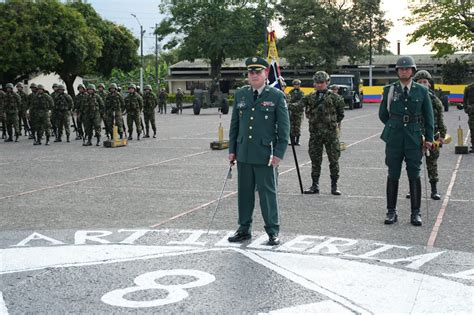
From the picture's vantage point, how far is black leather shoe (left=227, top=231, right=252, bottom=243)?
24.6 feet

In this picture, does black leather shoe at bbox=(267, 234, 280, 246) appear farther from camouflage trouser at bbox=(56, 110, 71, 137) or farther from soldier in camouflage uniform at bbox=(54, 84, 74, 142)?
camouflage trouser at bbox=(56, 110, 71, 137)

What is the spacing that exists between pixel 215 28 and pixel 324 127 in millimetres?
61716

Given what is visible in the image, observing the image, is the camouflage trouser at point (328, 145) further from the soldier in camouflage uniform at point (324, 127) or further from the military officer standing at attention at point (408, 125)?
the military officer standing at attention at point (408, 125)

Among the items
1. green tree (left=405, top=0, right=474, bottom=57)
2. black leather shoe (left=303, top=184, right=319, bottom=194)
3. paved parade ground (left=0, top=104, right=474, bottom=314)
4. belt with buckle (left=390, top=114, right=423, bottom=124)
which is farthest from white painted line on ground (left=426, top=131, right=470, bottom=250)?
green tree (left=405, top=0, right=474, bottom=57)

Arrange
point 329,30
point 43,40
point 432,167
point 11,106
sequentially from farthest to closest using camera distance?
point 329,30 < point 43,40 < point 11,106 < point 432,167

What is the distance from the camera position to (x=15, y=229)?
844cm

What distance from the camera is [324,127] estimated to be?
10.9 meters

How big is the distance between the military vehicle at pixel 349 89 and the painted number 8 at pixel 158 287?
1638 inches

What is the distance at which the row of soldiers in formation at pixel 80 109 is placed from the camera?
21672 millimetres

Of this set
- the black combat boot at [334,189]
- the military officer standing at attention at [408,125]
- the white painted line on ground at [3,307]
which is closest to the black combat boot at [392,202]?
the military officer standing at attention at [408,125]

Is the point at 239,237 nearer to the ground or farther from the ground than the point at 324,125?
nearer to the ground

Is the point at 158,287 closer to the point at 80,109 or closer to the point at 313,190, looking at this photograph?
the point at 313,190

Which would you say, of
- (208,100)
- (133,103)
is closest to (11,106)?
(133,103)

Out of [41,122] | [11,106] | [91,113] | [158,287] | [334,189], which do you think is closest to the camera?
[158,287]
